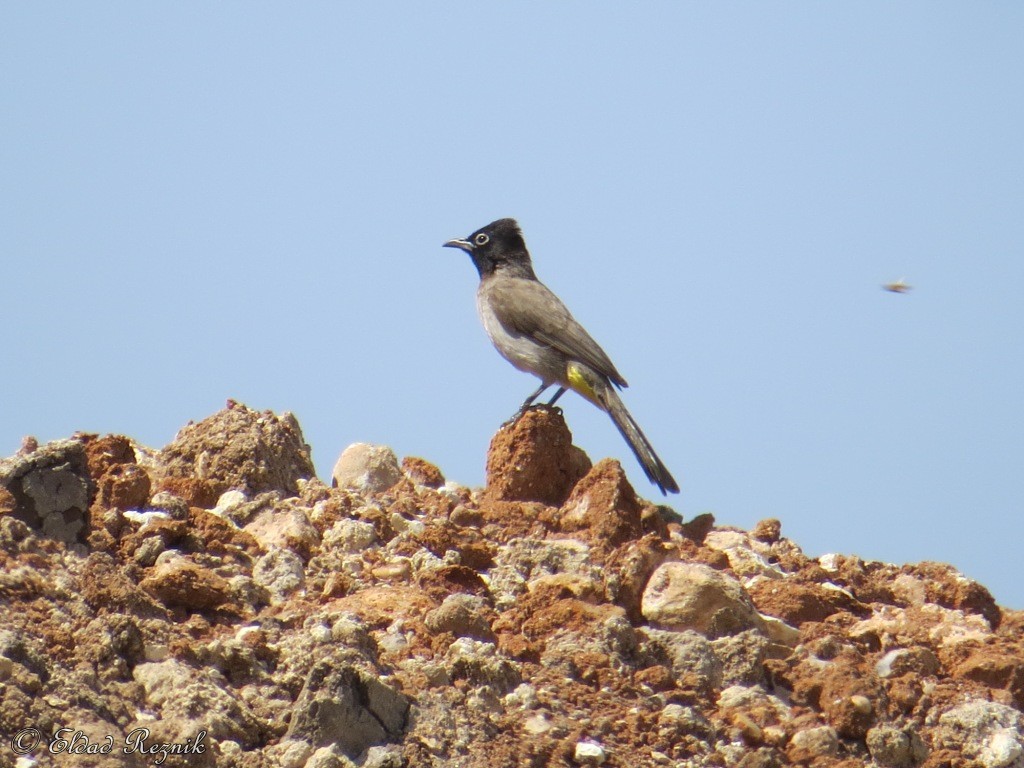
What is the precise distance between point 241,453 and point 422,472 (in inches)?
47.1

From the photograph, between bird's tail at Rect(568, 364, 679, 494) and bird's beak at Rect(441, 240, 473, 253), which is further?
bird's beak at Rect(441, 240, 473, 253)

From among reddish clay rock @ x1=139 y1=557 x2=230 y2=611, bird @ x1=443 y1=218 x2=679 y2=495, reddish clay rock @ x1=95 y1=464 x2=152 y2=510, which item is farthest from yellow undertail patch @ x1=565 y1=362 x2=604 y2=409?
reddish clay rock @ x1=139 y1=557 x2=230 y2=611

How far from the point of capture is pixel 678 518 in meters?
8.57

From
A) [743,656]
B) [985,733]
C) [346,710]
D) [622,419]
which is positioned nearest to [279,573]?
[346,710]

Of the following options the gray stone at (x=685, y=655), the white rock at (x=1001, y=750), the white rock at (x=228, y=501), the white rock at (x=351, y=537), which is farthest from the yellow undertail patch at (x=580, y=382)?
the white rock at (x=1001, y=750)

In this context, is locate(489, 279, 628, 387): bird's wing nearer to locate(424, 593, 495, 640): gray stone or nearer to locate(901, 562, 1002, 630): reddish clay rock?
locate(901, 562, 1002, 630): reddish clay rock

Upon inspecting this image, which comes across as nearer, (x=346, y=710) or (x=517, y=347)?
(x=346, y=710)

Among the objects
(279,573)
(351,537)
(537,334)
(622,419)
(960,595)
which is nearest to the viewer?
(279,573)

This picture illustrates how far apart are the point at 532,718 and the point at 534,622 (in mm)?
790

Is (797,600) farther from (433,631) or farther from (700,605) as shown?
(433,631)

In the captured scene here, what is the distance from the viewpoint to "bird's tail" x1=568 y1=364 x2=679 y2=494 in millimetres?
10680

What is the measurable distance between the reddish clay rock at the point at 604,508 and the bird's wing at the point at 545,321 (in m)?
4.17

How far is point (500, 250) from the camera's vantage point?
1407 centimetres

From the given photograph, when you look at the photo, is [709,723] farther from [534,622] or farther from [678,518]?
[678,518]
